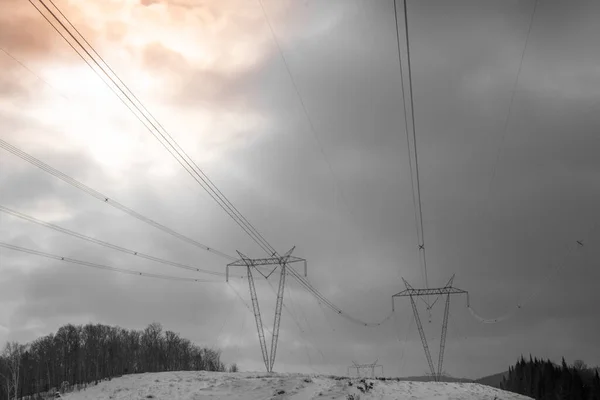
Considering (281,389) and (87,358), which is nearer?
(281,389)

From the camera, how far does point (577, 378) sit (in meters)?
140

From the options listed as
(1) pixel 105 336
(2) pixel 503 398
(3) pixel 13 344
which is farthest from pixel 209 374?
(1) pixel 105 336

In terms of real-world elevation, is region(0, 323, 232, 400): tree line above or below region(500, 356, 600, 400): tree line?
above

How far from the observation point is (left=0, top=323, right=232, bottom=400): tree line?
437 feet

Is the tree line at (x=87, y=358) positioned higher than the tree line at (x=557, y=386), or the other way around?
the tree line at (x=87, y=358)

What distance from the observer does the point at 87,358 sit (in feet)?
470

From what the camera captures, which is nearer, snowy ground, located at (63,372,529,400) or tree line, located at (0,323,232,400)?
snowy ground, located at (63,372,529,400)

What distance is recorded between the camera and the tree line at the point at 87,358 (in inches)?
5246

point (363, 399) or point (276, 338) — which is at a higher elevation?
point (276, 338)

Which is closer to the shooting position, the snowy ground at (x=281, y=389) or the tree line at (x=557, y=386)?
the snowy ground at (x=281, y=389)

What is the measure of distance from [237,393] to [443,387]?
22.2 metres

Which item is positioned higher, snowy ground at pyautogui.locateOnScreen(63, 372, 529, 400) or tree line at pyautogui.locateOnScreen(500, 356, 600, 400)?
snowy ground at pyautogui.locateOnScreen(63, 372, 529, 400)

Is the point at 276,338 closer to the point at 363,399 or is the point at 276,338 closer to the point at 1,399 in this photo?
the point at 363,399

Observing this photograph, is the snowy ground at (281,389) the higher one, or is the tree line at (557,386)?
the snowy ground at (281,389)
